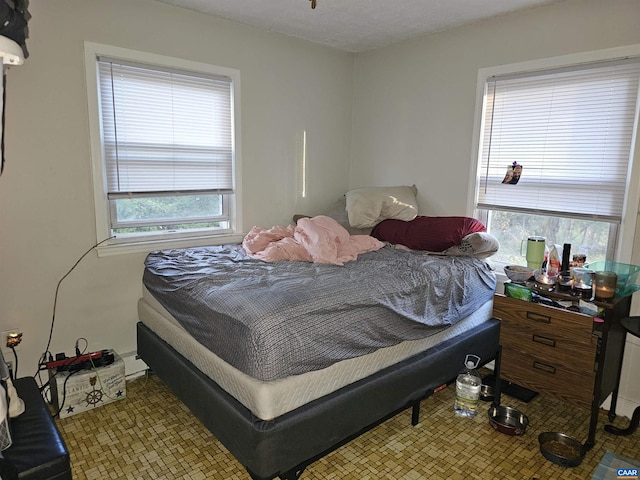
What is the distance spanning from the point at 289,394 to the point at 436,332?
1.03 meters

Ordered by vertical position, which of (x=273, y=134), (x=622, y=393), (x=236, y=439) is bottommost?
(x=622, y=393)

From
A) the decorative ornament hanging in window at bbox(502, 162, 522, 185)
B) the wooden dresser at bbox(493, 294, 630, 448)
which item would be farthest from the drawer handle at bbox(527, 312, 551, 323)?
the decorative ornament hanging in window at bbox(502, 162, 522, 185)

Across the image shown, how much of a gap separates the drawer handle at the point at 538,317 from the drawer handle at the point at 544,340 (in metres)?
0.10

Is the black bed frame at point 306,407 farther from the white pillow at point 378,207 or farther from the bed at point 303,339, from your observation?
the white pillow at point 378,207

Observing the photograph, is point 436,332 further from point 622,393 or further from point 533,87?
point 533,87

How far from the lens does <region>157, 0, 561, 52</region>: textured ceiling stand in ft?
8.80

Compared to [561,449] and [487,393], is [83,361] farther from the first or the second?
[561,449]

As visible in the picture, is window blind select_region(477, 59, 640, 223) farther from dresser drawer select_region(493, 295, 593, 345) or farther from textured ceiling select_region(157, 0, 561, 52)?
dresser drawer select_region(493, 295, 593, 345)

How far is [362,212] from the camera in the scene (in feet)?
10.6

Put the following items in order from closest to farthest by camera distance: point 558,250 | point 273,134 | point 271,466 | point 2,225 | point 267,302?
point 271,466 < point 267,302 < point 2,225 < point 558,250 < point 273,134

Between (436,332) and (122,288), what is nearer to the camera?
(436,332)

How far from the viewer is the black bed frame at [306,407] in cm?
167

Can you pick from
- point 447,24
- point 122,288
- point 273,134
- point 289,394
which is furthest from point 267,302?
point 447,24

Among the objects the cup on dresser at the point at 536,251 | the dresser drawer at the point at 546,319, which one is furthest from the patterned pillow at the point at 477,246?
the dresser drawer at the point at 546,319
